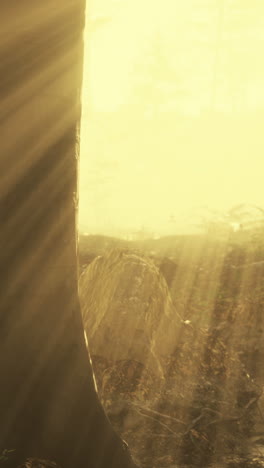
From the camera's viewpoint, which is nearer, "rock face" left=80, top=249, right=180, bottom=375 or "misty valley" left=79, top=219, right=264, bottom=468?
"misty valley" left=79, top=219, right=264, bottom=468

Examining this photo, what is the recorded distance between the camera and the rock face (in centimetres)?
624

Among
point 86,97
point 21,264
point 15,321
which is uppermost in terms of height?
point 21,264

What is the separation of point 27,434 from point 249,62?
49.8 metres

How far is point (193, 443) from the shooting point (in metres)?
4.79

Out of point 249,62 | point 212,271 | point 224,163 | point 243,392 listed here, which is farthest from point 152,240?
point 249,62

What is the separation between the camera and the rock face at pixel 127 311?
6.24m

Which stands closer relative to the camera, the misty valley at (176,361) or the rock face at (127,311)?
the misty valley at (176,361)

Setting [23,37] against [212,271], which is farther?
[212,271]

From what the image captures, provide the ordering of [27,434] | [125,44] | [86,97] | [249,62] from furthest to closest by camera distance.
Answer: [125,44] → [249,62] → [86,97] → [27,434]

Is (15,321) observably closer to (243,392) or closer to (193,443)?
(193,443)

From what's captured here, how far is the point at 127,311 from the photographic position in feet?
21.4

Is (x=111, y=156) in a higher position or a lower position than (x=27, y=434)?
lower

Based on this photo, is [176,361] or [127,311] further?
[127,311]

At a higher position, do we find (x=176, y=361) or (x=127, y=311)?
(x=127, y=311)
